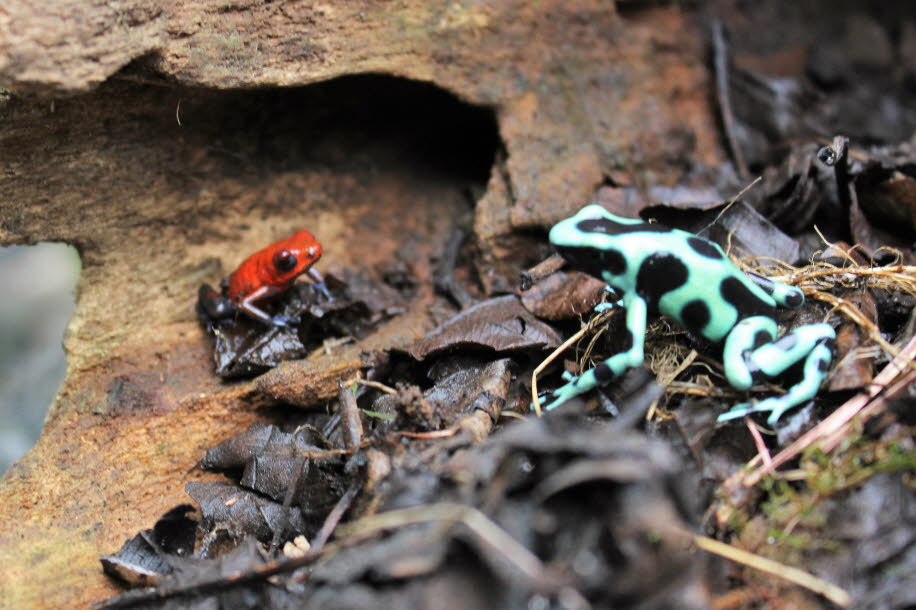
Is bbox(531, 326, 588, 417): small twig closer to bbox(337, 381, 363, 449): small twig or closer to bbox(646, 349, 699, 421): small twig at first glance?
bbox(646, 349, 699, 421): small twig

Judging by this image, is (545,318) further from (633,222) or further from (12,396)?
(12,396)

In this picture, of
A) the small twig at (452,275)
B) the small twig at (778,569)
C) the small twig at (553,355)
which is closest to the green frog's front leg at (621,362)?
the small twig at (553,355)

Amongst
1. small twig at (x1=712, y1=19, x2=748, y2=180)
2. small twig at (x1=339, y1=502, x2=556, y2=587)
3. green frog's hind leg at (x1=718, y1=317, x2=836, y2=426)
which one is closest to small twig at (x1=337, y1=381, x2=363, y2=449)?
small twig at (x1=339, y1=502, x2=556, y2=587)

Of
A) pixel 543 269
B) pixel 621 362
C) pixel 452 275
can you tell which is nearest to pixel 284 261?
pixel 452 275

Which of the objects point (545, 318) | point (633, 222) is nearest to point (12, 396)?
point (545, 318)

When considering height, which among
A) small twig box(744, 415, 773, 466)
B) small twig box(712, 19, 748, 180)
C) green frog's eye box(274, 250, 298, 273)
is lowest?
green frog's eye box(274, 250, 298, 273)

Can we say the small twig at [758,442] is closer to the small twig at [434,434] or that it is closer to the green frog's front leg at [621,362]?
the green frog's front leg at [621,362]

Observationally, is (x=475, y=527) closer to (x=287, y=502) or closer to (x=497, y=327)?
(x=287, y=502)
